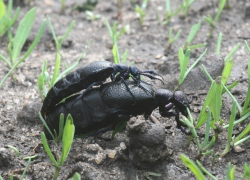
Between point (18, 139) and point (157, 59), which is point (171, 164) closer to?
point (18, 139)

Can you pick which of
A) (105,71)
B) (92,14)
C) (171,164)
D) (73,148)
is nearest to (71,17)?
(92,14)

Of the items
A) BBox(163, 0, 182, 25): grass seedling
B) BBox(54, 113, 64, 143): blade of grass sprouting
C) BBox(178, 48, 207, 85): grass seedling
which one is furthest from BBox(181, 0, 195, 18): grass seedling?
BBox(54, 113, 64, 143): blade of grass sprouting

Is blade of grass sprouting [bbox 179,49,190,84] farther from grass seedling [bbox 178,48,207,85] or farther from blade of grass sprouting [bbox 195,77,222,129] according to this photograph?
blade of grass sprouting [bbox 195,77,222,129]

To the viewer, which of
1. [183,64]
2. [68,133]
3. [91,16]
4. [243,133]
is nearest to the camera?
[68,133]

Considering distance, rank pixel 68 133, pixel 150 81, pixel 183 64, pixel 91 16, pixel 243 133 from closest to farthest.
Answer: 1. pixel 68 133
2. pixel 243 133
3. pixel 183 64
4. pixel 150 81
5. pixel 91 16

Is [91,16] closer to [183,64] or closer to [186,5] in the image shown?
[186,5]

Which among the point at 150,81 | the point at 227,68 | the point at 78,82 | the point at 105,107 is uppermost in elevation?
the point at 227,68

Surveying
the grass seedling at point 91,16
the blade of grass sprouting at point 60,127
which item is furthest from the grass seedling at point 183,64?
the grass seedling at point 91,16

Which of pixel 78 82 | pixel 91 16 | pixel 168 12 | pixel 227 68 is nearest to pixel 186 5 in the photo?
pixel 168 12
